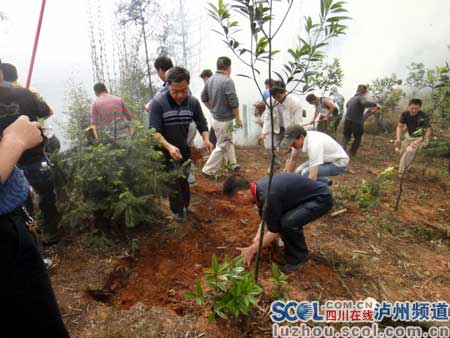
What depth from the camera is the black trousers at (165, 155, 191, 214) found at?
346 cm

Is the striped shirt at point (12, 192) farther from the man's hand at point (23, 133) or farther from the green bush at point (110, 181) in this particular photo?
the green bush at point (110, 181)

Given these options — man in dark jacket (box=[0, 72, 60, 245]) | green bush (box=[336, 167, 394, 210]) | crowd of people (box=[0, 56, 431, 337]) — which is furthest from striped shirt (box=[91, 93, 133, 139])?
green bush (box=[336, 167, 394, 210])

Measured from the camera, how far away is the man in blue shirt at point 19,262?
1.26m

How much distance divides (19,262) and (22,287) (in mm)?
121

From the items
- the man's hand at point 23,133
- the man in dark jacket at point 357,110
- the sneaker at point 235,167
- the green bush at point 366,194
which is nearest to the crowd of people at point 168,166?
the man's hand at point 23,133

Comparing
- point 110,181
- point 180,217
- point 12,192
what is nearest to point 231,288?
point 12,192

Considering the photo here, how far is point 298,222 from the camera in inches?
111

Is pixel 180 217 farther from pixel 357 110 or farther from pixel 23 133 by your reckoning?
pixel 357 110

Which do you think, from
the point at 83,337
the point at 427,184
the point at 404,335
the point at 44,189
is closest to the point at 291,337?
the point at 404,335

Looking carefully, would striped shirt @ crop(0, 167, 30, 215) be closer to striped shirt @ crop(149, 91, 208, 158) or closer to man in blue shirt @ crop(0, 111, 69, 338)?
man in blue shirt @ crop(0, 111, 69, 338)

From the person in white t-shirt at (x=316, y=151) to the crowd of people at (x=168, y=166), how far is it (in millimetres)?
12

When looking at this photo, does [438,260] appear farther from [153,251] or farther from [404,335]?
[153,251]

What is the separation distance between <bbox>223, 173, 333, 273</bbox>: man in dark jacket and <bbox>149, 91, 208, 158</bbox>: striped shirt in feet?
3.01

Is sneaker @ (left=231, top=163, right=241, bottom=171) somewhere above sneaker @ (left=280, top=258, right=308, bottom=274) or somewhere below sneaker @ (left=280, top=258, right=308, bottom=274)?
above
